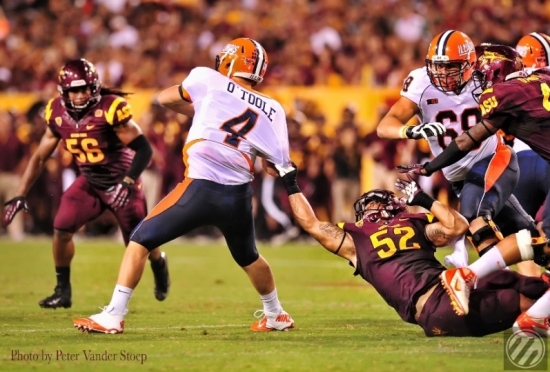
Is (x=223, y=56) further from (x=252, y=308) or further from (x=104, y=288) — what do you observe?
(x=104, y=288)

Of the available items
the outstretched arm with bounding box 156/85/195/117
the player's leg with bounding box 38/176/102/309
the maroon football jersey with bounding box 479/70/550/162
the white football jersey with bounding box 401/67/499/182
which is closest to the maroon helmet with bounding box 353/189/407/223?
the maroon football jersey with bounding box 479/70/550/162

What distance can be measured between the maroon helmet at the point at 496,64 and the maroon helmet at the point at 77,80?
121 inches

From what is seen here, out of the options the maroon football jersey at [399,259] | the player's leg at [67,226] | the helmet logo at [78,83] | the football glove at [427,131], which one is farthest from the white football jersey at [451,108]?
the player's leg at [67,226]

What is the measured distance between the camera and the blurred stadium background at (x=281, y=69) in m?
15.5

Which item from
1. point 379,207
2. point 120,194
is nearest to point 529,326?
point 379,207

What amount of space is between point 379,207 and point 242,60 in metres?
1.33

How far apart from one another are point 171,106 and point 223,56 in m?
0.48

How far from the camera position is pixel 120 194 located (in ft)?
26.9

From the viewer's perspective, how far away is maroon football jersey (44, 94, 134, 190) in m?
8.34

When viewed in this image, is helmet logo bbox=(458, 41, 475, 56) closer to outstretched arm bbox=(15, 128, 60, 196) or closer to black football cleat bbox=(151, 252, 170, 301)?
black football cleat bbox=(151, 252, 170, 301)

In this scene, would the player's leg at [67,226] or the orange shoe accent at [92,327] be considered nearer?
the orange shoe accent at [92,327]

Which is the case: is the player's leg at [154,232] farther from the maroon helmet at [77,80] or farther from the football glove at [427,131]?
the maroon helmet at [77,80]

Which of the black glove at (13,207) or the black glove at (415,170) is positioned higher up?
the black glove at (415,170)

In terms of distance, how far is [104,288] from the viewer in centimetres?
996
